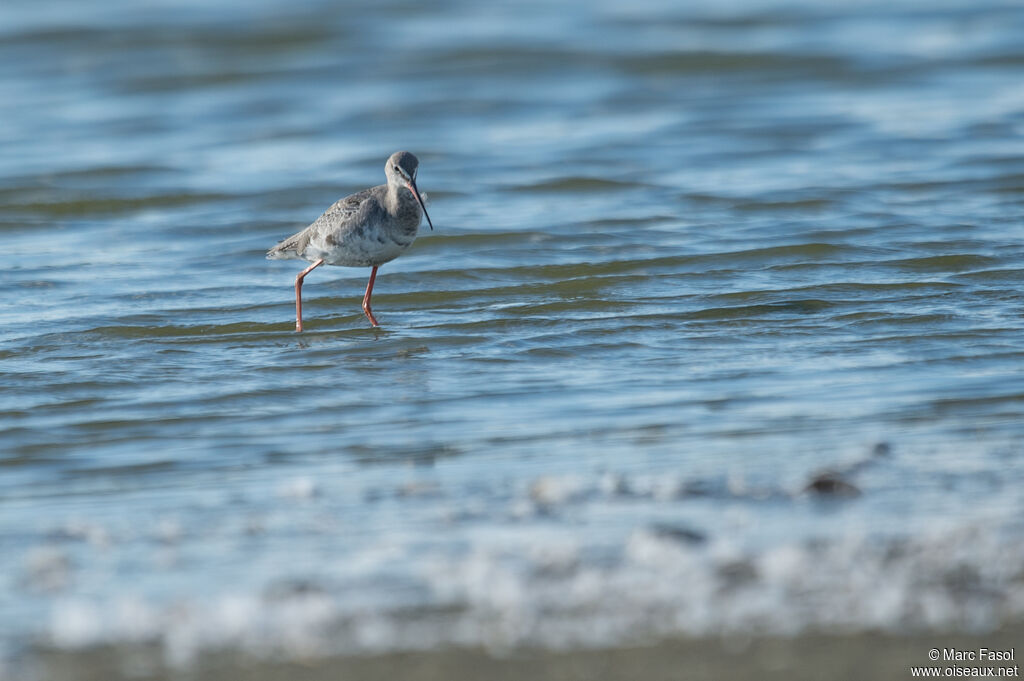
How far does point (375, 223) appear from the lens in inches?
335

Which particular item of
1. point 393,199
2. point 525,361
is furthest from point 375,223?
point 525,361

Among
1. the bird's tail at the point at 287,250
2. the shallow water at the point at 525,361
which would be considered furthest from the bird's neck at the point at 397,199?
the bird's tail at the point at 287,250

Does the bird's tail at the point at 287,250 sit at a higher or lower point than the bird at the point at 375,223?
lower

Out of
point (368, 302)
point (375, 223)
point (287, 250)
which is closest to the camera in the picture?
point (375, 223)

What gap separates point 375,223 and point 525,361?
1686 millimetres

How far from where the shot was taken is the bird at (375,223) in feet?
27.9

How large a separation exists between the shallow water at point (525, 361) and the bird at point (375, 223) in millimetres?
455

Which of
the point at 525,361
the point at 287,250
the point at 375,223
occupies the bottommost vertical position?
the point at 525,361

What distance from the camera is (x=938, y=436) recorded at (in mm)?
5594

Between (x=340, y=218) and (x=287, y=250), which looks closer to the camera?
(x=340, y=218)

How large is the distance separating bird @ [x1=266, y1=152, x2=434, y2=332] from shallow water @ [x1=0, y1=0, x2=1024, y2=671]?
455mm

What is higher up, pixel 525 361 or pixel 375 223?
pixel 375 223

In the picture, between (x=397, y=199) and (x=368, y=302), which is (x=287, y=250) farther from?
(x=397, y=199)

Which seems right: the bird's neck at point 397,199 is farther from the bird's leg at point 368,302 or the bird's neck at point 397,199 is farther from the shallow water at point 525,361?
the shallow water at point 525,361
